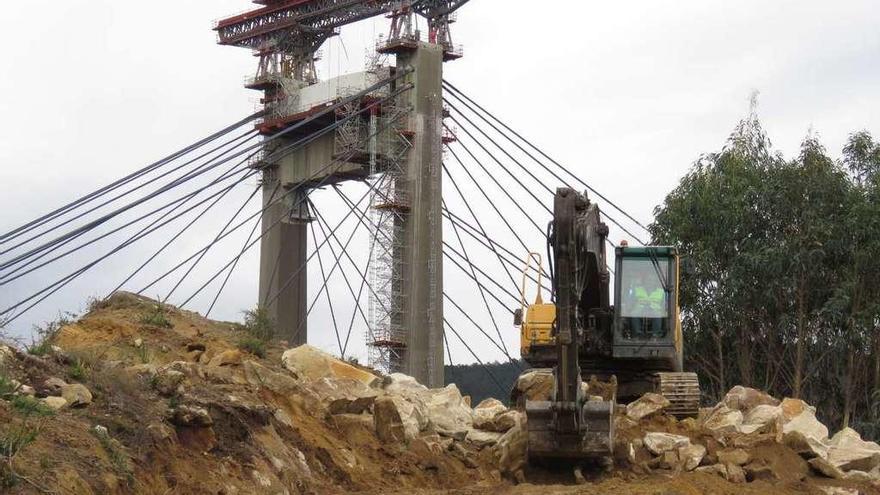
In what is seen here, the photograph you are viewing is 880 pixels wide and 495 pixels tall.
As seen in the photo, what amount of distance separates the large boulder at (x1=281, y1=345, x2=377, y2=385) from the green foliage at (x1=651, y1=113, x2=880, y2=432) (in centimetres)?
2062

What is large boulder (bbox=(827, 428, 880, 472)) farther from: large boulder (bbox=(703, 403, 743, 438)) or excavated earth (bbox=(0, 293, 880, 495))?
large boulder (bbox=(703, 403, 743, 438))

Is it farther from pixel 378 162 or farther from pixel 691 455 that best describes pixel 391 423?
pixel 378 162

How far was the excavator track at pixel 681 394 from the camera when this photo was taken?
83.7ft

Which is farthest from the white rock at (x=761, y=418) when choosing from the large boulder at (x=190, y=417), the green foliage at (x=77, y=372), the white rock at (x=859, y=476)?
the green foliage at (x=77, y=372)

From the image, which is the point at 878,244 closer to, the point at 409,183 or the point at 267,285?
the point at 409,183

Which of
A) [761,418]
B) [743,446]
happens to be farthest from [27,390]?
[761,418]

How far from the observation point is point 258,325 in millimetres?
28031

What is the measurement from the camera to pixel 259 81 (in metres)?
55.3

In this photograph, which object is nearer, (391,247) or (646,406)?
(646,406)

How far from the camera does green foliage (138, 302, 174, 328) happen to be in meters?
25.3

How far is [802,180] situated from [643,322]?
21435mm

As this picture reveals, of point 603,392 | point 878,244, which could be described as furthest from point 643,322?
point 878,244

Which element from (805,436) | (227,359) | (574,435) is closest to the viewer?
(574,435)

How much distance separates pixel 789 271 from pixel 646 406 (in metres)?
21.6
